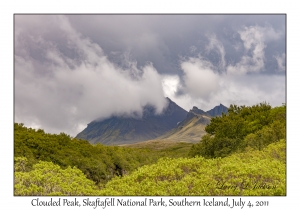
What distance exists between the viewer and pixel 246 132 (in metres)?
61.8

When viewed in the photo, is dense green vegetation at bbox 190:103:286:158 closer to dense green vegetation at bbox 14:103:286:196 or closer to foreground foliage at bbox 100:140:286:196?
dense green vegetation at bbox 14:103:286:196

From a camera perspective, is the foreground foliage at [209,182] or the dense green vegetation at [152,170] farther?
the dense green vegetation at [152,170]

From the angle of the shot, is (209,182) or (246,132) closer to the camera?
(209,182)

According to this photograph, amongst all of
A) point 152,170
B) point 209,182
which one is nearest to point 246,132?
point 152,170

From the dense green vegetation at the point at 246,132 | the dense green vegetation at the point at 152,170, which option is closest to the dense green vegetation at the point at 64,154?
the dense green vegetation at the point at 152,170

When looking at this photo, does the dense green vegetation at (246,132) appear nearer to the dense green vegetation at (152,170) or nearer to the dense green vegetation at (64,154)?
the dense green vegetation at (152,170)

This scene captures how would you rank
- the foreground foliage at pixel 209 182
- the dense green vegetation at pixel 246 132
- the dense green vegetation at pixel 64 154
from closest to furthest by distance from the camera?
1. the foreground foliage at pixel 209 182
2. the dense green vegetation at pixel 64 154
3. the dense green vegetation at pixel 246 132

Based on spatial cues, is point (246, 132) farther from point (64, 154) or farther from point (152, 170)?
point (152, 170)

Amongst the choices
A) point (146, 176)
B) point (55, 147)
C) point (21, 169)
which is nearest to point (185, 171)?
point (146, 176)

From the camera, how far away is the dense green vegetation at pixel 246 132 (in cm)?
4602

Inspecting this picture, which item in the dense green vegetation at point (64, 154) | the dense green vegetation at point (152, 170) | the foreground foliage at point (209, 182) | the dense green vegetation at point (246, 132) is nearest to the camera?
the foreground foliage at point (209, 182)
